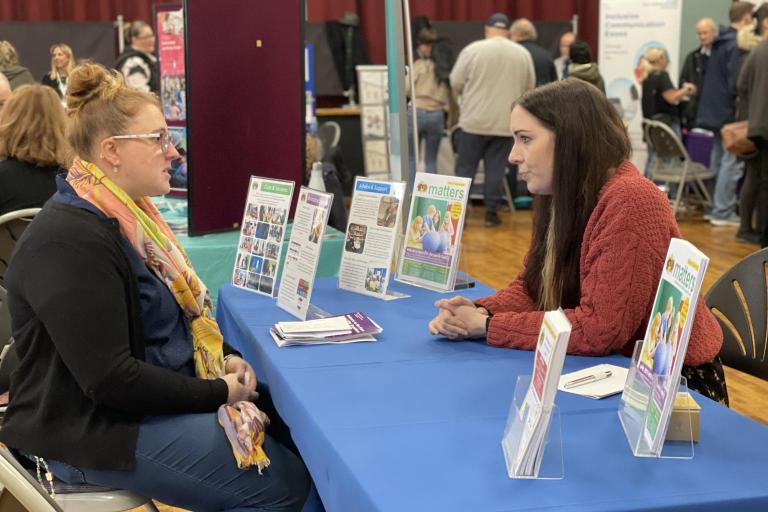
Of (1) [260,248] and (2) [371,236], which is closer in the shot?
(2) [371,236]

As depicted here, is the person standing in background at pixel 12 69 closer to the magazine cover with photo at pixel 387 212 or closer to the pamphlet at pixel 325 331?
the magazine cover with photo at pixel 387 212

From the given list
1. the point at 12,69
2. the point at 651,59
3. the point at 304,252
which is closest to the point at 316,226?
the point at 304,252

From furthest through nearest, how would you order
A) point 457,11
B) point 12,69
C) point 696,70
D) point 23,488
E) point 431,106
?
point 457,11 → point 431,106 → point 696,70 → point 12,69 → point 23,488

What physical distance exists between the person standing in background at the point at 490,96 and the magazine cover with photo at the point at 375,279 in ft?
15.6

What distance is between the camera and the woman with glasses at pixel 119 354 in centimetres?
161

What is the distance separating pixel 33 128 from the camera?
3.15 m

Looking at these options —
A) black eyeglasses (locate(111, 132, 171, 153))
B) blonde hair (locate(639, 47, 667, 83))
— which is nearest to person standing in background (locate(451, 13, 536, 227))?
blonde hair (locate(639, 47, 667, 83))

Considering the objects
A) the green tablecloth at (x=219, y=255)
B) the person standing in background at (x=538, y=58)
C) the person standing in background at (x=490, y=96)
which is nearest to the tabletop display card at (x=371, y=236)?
the green tablecloth at (x=219, y=255)

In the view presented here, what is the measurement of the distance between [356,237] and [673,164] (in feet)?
18.3

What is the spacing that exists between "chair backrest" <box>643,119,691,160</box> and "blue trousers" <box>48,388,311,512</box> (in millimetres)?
5988

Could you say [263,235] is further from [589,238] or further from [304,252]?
[589,238]

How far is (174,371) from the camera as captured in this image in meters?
1.80

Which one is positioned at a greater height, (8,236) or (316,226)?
(316,226)

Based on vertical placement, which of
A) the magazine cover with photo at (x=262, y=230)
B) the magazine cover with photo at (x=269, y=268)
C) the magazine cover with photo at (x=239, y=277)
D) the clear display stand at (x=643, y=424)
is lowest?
the magazine cover with photo at (x=239, y=277)
